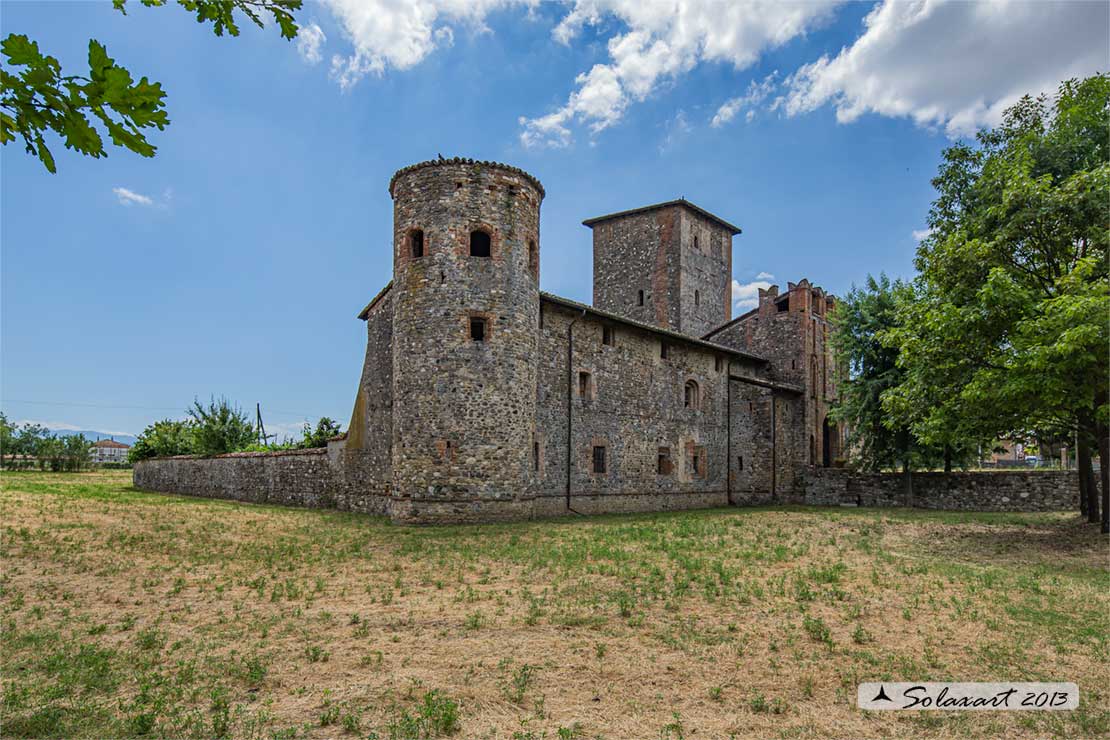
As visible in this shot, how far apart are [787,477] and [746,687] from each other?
81.4 ft

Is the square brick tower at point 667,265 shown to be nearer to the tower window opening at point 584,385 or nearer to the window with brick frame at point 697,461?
the window with brick frame at point 697,461

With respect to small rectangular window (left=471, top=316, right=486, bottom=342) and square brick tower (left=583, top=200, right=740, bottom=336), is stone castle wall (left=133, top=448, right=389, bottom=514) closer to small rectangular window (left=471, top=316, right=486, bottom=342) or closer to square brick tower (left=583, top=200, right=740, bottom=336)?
small rectangular window (left=471, top=316, right=486, bottom=342)

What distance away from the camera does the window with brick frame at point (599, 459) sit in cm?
2309

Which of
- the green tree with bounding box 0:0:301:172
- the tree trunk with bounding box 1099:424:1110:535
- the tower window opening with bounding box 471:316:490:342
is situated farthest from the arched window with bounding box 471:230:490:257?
the green tree with bounding box 0:0:301:172

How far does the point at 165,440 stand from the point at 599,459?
33374 millimetres

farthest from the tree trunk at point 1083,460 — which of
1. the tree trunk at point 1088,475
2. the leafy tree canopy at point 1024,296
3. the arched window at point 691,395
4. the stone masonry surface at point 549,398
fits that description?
the arched window at point 691,395

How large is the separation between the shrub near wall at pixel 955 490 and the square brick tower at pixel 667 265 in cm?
1094

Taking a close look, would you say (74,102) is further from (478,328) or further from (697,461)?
(697,461)

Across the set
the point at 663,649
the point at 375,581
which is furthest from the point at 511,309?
the point at 663,649

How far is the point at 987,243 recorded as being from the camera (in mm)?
14594

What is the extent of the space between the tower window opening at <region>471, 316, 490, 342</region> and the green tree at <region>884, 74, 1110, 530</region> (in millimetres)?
10422

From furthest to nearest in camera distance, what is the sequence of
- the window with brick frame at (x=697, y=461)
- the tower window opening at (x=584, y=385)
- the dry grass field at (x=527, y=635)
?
1. the window with brick frame at (x=697, y=461)
2. the tower window opening at (x=584, y=385)
3. the dry grass field at (x=527, y=635)

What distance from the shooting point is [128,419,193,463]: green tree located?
1687 inches

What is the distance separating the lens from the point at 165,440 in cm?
4312
